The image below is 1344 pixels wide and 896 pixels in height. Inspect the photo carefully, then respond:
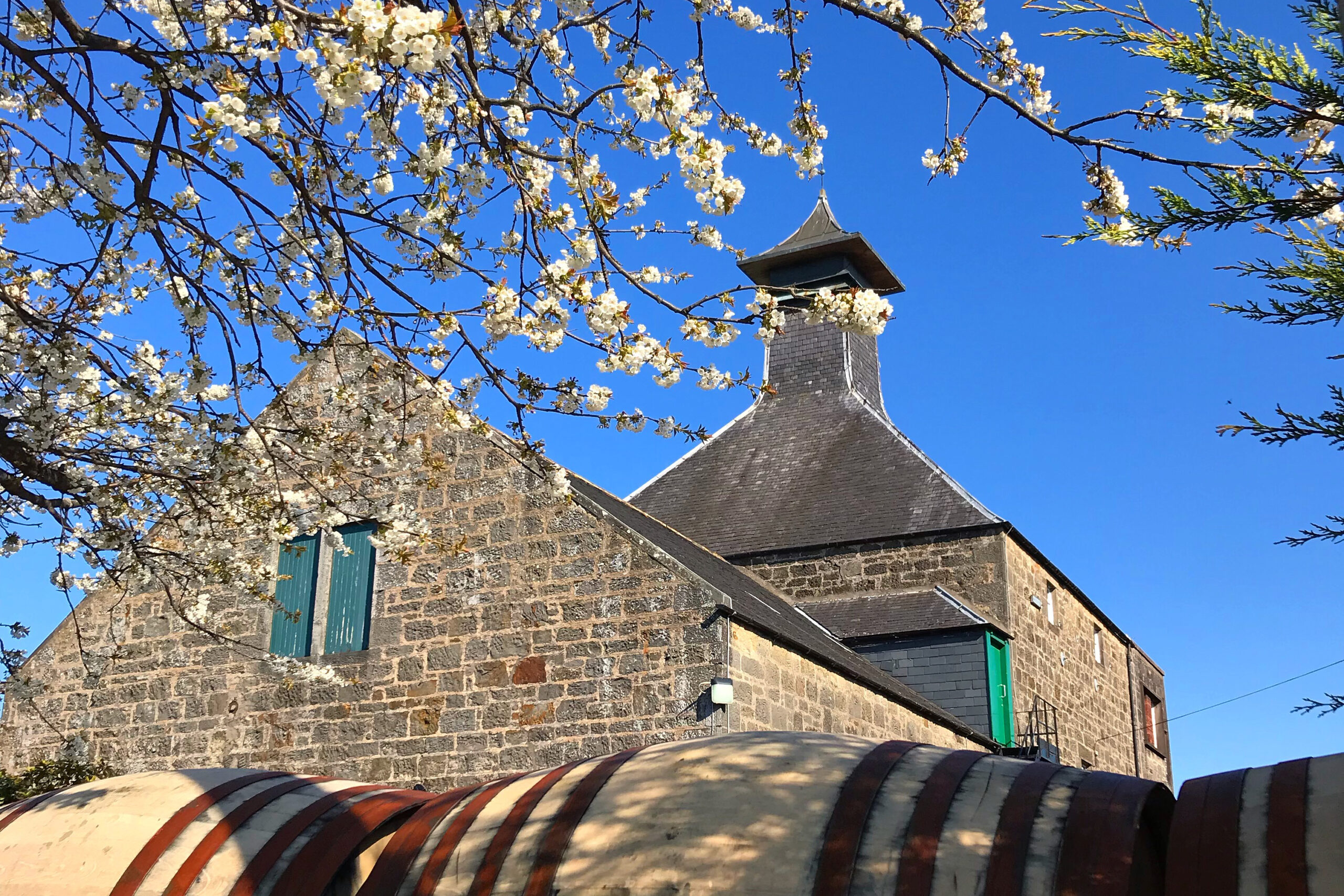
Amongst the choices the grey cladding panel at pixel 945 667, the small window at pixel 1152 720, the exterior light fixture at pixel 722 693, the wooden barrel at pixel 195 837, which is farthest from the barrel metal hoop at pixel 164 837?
the small window at pixel 1152 720

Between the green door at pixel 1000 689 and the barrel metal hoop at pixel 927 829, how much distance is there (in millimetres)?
11610

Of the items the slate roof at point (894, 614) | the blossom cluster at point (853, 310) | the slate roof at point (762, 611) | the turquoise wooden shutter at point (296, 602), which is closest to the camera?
the blossom cluster at point (853, 310)

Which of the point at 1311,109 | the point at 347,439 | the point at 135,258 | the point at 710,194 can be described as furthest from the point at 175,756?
the point at 1311,109

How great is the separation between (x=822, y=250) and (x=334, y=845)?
18.9m

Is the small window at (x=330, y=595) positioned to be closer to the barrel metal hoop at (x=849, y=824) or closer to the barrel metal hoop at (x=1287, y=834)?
the barrel metal hoop at (x=849, y=824)

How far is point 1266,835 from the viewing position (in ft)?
8.64

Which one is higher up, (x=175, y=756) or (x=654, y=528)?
(x=654, y=528)

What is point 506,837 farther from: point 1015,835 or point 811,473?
point 811,473

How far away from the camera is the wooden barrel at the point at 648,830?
9.41ft


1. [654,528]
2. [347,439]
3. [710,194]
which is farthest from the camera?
[654,528]

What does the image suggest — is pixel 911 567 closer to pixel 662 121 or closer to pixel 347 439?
pixel 347 439

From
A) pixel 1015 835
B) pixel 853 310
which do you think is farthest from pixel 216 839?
pixel 853 310

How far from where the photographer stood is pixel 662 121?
4.31 meters

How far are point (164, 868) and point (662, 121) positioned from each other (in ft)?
10.0
